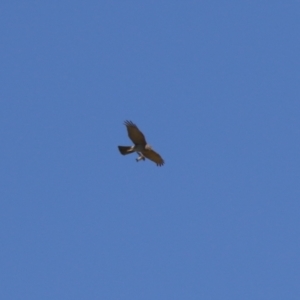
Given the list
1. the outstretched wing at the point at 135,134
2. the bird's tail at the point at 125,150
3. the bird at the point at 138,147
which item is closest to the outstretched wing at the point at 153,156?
the bird at the point at 138,147

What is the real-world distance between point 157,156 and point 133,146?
1827 mm

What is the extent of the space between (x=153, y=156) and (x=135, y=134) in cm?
242

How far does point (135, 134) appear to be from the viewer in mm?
104938

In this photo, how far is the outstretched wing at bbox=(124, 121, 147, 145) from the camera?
10456 centimetres

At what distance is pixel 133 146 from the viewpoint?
106 m

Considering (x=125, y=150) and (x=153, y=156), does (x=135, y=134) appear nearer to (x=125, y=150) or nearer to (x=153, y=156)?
(x=125, y=150)

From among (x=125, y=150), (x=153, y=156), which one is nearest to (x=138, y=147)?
(x=125, y=150)

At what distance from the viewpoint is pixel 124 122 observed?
104 meters

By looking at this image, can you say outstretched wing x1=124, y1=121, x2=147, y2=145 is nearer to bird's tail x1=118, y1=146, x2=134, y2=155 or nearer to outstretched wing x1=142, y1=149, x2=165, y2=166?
bird's tail x1=118, y1=146, x2=134, y2=155

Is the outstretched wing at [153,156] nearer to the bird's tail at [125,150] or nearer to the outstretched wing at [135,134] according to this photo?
the bird's tail at [125,150]

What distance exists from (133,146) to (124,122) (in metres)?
1.55

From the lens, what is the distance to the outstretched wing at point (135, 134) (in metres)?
105

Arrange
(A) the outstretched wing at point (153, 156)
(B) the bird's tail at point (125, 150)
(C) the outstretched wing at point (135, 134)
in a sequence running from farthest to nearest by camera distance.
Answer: (A) the outstretched wing at point (153, 156)
(B) the bird's tail at point (125, 150)
(C) the outstretched wing at point (135, 134)

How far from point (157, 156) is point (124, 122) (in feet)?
10.8
